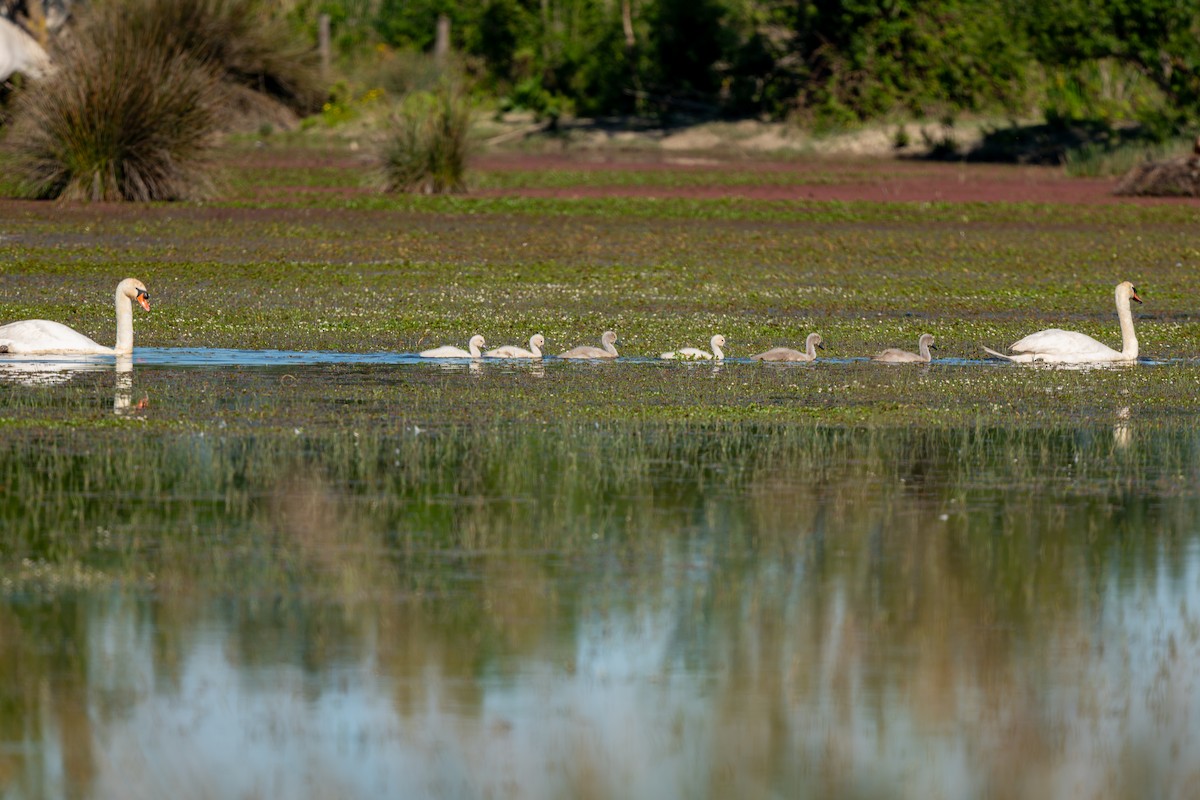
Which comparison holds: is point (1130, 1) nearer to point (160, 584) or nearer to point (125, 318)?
point (125, 318)

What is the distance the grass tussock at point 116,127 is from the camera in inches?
1182

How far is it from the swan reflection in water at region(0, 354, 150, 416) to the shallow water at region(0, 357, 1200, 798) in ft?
5.01

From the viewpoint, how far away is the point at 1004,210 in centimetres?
3294

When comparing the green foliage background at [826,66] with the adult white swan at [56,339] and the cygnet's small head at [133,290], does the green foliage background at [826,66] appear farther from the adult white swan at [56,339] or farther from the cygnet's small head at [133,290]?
the adult white swan at [56,339]

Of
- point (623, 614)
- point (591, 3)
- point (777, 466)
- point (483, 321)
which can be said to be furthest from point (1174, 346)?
point (591, 3)

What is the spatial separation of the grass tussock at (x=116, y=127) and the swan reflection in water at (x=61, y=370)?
14.2 m

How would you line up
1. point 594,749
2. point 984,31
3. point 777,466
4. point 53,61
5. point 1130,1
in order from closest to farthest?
point 594,749, point 777,466, point 53,61, point 1130,1, point 984,31

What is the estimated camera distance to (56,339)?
16.4 meters

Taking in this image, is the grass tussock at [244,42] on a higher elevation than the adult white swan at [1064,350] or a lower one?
higher

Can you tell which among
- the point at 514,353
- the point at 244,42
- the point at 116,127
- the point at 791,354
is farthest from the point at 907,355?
the point at 244,42

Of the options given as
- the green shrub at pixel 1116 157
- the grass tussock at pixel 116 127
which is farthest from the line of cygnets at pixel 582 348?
the green shrub at pixel 1116 157

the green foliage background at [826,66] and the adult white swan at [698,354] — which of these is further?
the green foliage background at [826,66]

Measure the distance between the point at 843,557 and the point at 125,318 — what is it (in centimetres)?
876

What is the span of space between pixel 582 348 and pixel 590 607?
8599 millimetres
